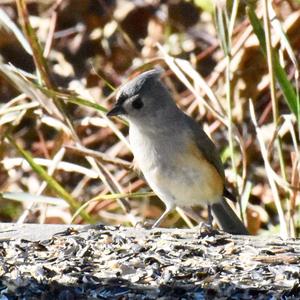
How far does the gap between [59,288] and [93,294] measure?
0.12m

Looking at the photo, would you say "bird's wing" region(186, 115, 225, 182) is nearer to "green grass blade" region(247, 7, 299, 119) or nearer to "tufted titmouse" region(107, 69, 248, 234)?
"tufted titmouse" region(107, 69, 248, 234)

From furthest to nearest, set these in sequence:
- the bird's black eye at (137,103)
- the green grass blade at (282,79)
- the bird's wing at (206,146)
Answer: the bird's wing at (206,146) < the bird's black eye at (137,103) < the green grass blade at (282,79)

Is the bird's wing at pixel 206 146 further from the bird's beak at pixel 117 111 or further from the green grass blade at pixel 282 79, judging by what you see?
the green grass blade at pixel 282 79

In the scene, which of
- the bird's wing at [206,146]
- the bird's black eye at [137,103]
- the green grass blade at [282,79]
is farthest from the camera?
the bird's wing at [206,146]

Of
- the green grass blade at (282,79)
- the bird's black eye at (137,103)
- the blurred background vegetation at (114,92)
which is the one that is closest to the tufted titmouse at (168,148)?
the bird's black eye at (137,103)

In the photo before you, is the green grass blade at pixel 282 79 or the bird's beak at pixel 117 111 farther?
the bird's beak at pixel 117 111

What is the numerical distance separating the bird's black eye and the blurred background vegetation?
227mm

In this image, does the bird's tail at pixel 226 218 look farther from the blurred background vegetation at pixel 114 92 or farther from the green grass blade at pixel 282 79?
the green grass blade at pixel 282 79

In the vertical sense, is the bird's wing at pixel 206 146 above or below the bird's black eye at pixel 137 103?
below

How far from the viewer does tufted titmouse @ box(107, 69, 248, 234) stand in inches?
179

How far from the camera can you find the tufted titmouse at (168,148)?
4547 millimetres

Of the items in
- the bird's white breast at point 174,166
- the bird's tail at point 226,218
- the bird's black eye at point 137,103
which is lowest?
the bird's tail at point 226,218

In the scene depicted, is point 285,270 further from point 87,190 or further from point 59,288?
point 87,190

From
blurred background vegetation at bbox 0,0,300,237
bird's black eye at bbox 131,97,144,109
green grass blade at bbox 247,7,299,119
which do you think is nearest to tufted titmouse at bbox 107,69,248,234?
bird's black eye at bbox 131,97,144,109
